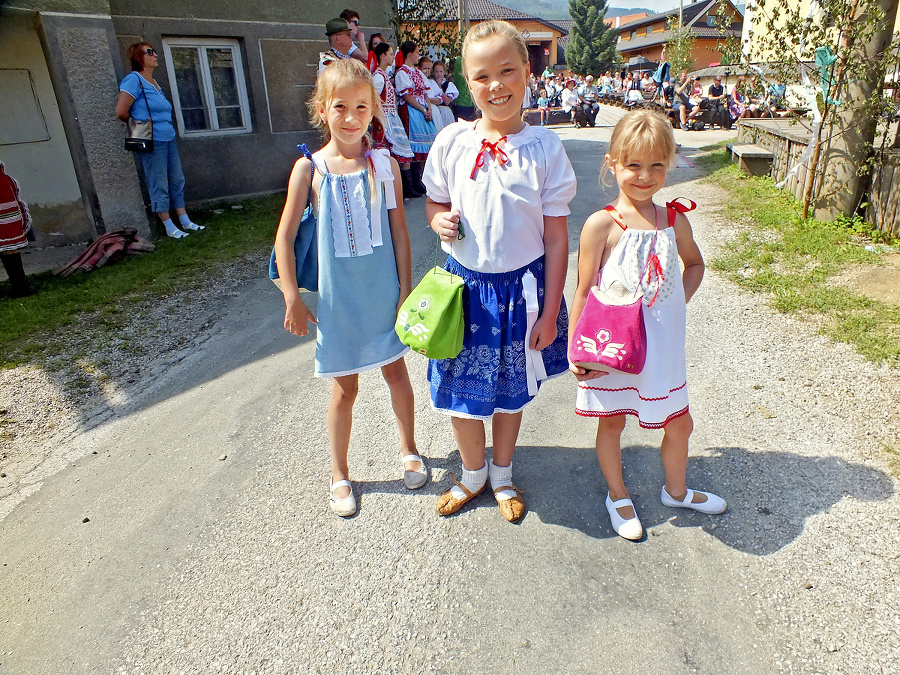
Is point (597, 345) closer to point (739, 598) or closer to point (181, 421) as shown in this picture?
point (739, 598)

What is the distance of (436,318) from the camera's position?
2088 mm

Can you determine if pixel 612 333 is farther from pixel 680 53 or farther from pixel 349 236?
pixel 680 53

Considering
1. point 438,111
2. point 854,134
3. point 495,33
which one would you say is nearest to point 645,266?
point 495,33

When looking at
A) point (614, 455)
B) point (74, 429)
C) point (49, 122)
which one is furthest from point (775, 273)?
point (49, 122)

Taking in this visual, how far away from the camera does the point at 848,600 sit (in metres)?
2.02

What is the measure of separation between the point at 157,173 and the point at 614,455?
643cm

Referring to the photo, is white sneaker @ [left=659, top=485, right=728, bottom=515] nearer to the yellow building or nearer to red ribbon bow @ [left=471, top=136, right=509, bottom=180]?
red ribbon bow @ [left=471, top=136, right=509, bottom=180]

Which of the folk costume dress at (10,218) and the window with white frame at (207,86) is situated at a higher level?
the window with white frame at (207,86)

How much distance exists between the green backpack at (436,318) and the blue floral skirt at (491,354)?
0.09 metres

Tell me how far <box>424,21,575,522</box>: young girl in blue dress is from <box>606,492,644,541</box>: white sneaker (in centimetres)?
58

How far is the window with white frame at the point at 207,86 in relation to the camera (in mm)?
8438

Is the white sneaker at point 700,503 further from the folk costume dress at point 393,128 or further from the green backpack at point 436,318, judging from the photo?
the folk costume dress at point 393,128

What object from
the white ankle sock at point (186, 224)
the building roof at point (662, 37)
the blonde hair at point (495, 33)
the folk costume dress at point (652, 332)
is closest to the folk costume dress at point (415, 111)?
the white ankle sock at point (186, 224)

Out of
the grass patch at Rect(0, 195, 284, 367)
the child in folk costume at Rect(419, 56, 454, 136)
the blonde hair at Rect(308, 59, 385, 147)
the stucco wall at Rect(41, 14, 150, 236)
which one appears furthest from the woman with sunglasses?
the blonde hair at Rect(308, 59, 385, 147)
